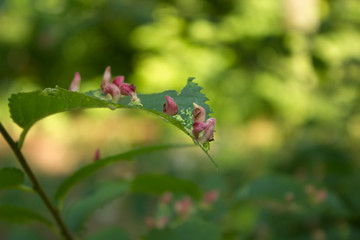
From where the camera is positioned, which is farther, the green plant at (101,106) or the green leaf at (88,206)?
the green leaf at (88,206)

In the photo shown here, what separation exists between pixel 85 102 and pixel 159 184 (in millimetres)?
330

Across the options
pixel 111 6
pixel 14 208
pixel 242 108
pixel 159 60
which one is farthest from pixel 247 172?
pixel 159 60

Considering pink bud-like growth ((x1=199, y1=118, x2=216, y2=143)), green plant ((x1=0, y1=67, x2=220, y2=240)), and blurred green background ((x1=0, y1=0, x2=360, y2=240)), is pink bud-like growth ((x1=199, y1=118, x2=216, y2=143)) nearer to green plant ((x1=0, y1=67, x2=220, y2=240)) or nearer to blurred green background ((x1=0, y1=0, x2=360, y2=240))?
green plant ((x1=0, y1=67, x2=220, y2=240))

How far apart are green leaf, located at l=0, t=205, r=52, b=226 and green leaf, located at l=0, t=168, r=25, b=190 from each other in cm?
7

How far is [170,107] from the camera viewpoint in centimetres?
45

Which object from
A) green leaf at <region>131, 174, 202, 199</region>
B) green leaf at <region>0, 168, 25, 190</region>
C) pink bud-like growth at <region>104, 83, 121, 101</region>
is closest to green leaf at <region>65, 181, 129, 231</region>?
green leaf at <region>131, 174, 202, 199</region>

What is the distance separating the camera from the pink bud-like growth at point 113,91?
502 millimetres

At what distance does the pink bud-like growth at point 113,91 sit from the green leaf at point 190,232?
273 mm

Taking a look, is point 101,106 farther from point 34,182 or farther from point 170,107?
point 34,182

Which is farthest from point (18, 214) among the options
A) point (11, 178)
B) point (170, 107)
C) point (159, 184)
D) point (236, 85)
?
point (236, 85)

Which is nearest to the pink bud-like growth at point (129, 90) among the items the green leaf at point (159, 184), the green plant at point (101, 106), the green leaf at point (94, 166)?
the green plant at point (101, 106)

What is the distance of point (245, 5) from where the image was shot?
3666 millimetres

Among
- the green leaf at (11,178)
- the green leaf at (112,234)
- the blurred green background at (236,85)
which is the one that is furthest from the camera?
the blurred green background at (236,85)

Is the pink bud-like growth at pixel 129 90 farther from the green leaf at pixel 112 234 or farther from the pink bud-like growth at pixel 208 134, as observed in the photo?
the green leaf at pixel 112 234
